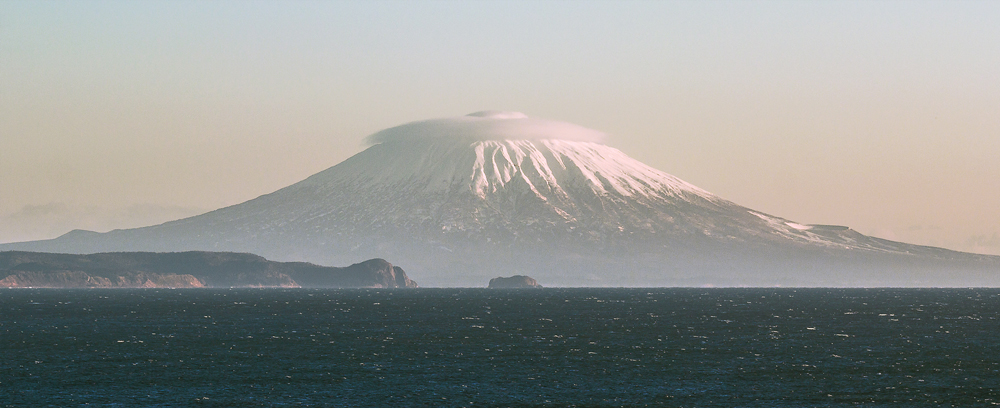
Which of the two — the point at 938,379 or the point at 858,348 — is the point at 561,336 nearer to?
the point at 858,348

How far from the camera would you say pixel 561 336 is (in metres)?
132

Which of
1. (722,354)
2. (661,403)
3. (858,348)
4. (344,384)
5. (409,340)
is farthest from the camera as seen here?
(409,340)

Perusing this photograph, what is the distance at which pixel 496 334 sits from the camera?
13412 centimetres

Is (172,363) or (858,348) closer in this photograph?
(172,363)

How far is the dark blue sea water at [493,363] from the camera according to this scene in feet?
257

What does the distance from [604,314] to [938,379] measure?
107 metres

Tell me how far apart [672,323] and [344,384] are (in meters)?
87.2

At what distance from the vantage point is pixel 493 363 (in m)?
99.1

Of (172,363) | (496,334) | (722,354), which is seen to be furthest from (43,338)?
(722,354)

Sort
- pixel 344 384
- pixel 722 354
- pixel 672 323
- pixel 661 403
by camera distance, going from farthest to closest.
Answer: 1. pixel 672 323
2. pixel 722 354
3. pixel 344 384
4. pixel 661 403

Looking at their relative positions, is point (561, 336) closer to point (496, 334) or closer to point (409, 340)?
point (496, 334)

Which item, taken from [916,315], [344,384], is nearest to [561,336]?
[344,384]

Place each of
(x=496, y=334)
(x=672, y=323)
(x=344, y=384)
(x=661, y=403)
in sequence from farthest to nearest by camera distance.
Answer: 1. (x=672, y=323)
2. (x=496, y=334)
3. (x=344, y=384)
4. (x=661, y=403)

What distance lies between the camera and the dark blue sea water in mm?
78438
